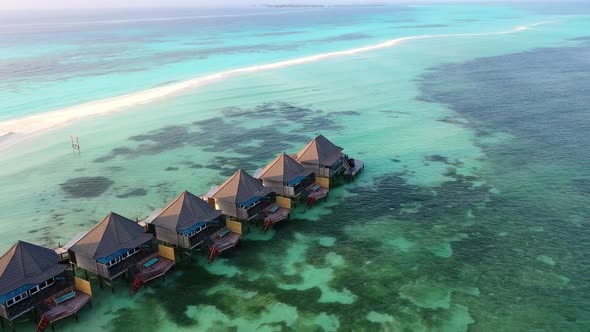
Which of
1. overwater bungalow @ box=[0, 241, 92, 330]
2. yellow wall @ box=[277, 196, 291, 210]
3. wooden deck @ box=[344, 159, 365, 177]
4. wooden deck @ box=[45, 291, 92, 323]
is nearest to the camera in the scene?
overwater bungalow @ box=[0, 241, 92, 330]

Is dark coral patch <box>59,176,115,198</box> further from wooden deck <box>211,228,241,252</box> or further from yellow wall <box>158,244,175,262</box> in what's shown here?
wooden deck <box>211,228,241,252</box>

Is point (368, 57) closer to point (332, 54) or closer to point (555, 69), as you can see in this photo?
point (332, 54)

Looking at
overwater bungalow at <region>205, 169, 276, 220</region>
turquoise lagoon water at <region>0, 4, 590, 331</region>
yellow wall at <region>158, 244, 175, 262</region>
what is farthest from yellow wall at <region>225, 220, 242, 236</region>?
yellow wall at <region>158, 244, 175, 262</region>

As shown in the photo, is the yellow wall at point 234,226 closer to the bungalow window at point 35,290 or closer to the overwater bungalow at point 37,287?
the overwater bungalow at point 37,287

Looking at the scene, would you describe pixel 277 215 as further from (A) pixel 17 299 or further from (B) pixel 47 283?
(A) pixel 17 299

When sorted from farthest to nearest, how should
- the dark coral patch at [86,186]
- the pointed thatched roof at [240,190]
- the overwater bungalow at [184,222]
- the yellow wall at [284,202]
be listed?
the dark coral patch at [86,186] < the yellow wall at [284,202] < the pointed thatched roof at [240,190] < the overwater bungalow at [184,222]

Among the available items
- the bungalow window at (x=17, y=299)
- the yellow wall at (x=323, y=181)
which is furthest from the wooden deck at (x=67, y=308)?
the yellow wall at (x=323, y=181)

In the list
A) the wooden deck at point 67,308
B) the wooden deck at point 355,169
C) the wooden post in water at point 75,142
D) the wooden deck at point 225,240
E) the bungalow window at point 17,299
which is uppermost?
the wooden post in water at point 75,142
